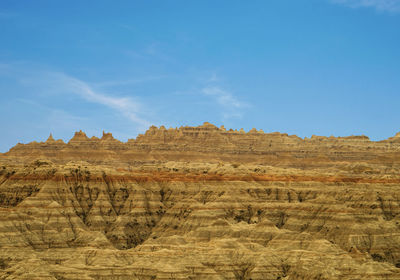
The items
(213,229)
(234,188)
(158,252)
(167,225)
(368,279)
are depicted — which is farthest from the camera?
(234,188)

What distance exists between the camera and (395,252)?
137 m

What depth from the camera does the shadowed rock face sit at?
11681 centimetres

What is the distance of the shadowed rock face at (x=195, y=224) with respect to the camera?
11681 cm

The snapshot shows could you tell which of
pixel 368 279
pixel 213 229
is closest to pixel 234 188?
pixel 213 229

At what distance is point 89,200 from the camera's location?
169m

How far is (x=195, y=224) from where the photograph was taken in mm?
156375

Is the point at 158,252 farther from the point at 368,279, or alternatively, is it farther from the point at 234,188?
the point at 234,188

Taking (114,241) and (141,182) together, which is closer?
(114,241)

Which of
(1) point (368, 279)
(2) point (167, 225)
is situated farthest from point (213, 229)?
(1) point (368, 279)

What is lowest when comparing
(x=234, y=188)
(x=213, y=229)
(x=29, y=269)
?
(x=29, y=269)

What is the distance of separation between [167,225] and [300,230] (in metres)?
A: 27.8

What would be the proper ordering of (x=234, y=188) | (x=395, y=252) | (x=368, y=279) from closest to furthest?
1. (x=368, y=279)
2. (x=395, y=252)
3. (x=234, y=188)

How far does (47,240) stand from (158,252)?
2477cm

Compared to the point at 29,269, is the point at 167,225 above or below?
above
